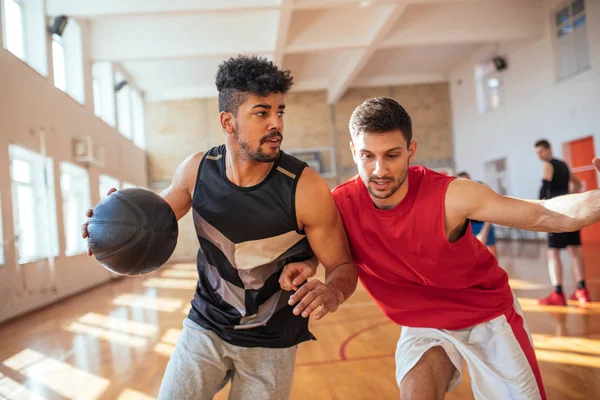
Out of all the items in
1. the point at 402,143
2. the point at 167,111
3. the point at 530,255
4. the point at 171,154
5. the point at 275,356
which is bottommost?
the point at 530,255

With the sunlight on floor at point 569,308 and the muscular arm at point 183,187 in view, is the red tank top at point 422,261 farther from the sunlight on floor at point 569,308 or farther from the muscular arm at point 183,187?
the sunlight on floor at point 569,308

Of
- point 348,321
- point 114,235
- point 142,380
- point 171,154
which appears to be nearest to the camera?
point 114,235

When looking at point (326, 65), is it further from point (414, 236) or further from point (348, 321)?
point (414, 236)

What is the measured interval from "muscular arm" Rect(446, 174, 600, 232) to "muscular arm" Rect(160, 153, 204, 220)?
1.12 m

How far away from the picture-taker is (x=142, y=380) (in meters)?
3.91

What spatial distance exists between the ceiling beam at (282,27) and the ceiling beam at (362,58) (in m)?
1.93

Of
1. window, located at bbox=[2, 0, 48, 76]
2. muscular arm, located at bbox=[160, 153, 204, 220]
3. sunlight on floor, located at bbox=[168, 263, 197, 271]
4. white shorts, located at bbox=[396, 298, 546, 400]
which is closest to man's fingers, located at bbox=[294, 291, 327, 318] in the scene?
white shorts, located at bbox=[396, 298, 546, 400]

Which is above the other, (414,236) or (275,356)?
(414,236)

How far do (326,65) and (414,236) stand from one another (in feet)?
46.5

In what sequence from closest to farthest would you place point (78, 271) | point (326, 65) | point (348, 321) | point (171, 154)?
point (348, 321) < point (78, 271) < point (326, 65) < point (171, 154)

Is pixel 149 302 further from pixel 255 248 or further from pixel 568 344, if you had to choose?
pixel 255 248

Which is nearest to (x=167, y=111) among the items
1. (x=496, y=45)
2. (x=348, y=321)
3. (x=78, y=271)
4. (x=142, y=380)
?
(x=78, y=271)

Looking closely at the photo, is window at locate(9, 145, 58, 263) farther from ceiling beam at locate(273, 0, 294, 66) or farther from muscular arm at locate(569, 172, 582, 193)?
muscular arm at locate(569, 172, 582, 193)

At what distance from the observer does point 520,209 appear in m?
2.03
